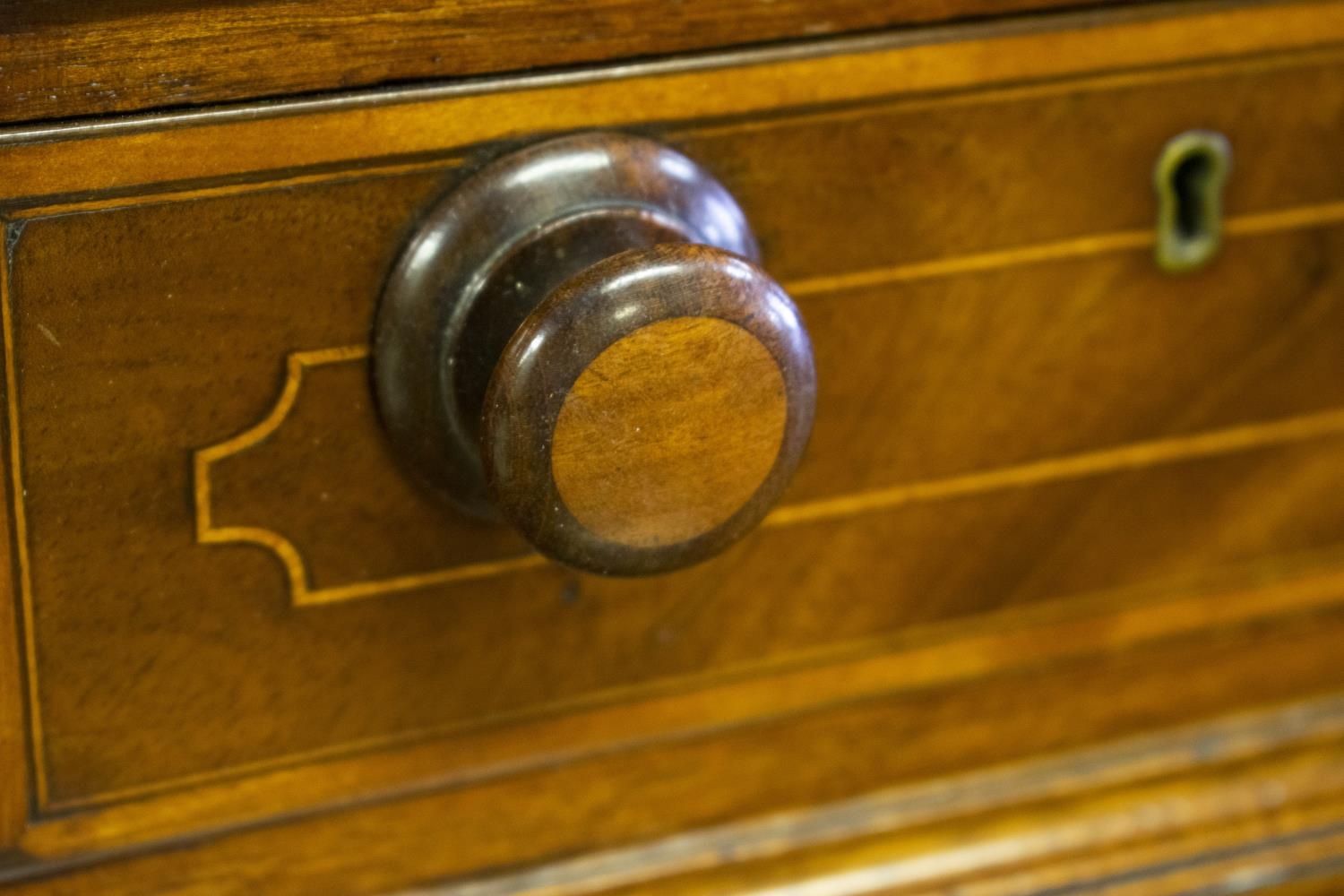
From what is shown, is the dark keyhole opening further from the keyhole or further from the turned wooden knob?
the turned wooden knob

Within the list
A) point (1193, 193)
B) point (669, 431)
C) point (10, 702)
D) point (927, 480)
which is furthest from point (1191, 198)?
point (10, 702)

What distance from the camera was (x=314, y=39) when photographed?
15.5 inches

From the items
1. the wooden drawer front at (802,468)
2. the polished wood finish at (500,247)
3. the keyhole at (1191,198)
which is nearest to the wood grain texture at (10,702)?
the wooden drawer front at (802,468)

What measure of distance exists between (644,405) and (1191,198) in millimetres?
243

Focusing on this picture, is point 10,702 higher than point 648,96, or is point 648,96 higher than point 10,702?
point 648,96

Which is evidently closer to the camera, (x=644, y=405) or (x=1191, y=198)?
(x=644, y=405)

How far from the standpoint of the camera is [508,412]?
38 cm

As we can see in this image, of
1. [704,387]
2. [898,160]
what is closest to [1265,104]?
[898,160]

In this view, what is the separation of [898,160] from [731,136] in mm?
59

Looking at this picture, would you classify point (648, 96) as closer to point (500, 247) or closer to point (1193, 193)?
point (500, 247)

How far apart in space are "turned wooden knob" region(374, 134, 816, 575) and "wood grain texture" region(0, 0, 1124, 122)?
31mm

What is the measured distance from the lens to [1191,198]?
51 centimetres

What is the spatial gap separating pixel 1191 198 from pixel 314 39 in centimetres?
30

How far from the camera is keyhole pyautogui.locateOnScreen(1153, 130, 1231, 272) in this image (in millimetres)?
499
